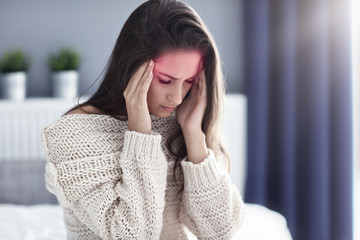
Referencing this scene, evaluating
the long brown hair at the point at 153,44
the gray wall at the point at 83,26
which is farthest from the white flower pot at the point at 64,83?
the long brown hair at the point at 153,44

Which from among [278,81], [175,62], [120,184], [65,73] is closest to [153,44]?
[175,62]

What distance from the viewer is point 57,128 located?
1.16 m

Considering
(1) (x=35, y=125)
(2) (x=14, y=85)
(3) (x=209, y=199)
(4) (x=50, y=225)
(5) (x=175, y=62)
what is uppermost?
(5) (x=175, y=62)

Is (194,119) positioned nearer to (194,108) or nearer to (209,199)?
(194,108)

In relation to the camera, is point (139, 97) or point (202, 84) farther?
point (202, 84)

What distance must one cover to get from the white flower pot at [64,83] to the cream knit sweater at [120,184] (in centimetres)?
147

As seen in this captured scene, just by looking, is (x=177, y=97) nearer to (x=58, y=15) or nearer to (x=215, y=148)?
(x=215, y=148)

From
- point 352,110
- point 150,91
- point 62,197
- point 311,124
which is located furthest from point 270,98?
point 62,197

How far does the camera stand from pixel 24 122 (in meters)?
2.60

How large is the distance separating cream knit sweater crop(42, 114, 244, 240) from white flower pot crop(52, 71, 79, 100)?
1.47m

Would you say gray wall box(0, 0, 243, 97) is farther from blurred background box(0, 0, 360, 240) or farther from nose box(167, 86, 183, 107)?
nose box(167, 86, 183, 107)

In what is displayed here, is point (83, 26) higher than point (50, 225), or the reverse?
point (83, 26)

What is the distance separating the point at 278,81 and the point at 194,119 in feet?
4.27

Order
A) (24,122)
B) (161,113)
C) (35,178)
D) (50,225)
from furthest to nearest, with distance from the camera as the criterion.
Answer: (24,122) → (35,178) → (50,225) → (161,113)
